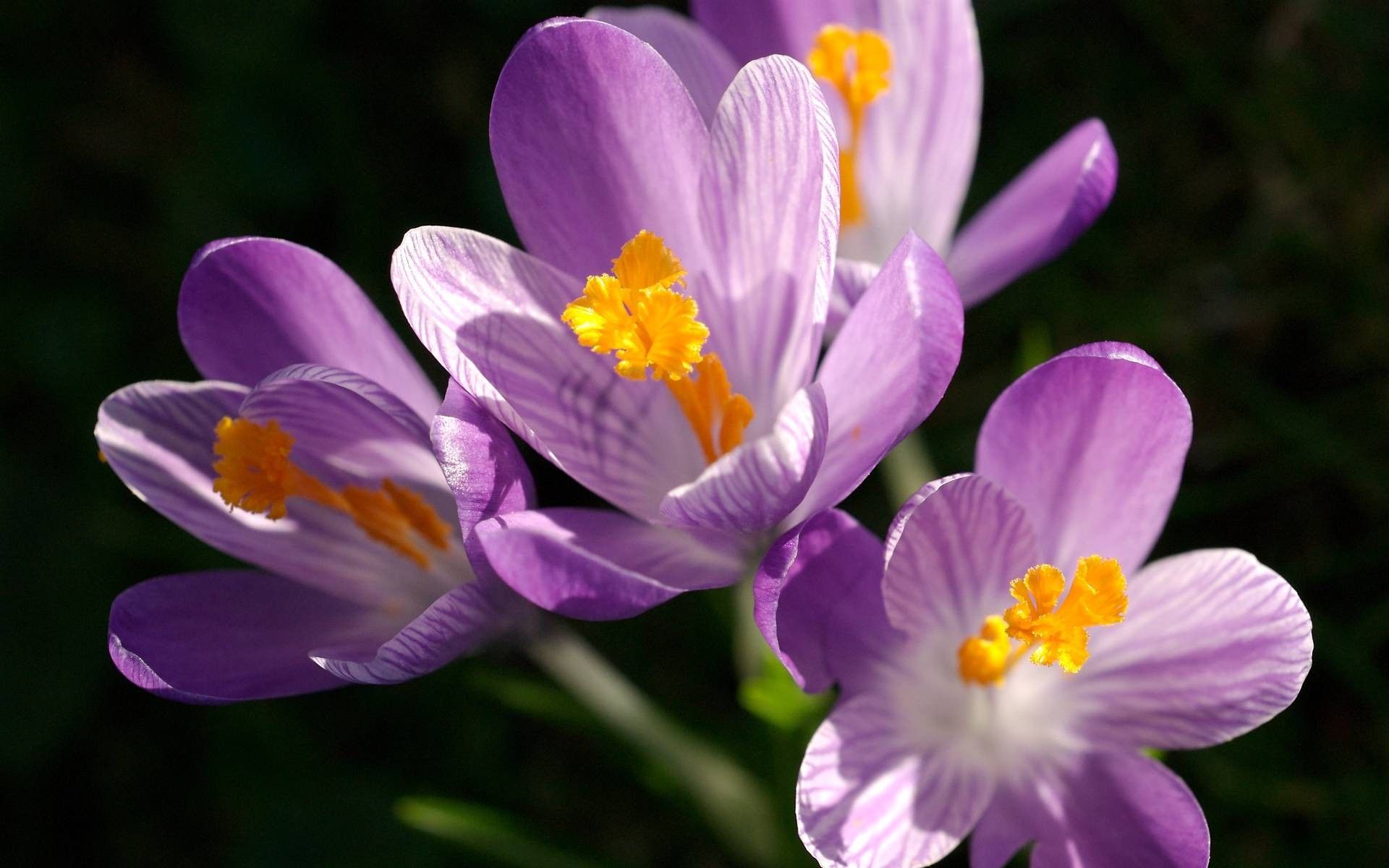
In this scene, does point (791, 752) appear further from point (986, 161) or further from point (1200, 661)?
point (986, 161)

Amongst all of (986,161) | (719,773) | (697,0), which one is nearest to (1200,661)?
(719,773)

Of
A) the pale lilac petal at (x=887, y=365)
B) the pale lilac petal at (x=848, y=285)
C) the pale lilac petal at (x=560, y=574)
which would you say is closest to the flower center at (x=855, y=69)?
the pale lilac petal at (x=848, y=285)

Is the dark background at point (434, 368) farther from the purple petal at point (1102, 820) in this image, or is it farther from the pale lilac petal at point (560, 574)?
the pale lilac petal at point (560, 574)

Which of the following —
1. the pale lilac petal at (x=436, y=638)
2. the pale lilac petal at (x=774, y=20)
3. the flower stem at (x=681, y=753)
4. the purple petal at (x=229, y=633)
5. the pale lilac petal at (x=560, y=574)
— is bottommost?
the flower stem at (x=681, y=753)

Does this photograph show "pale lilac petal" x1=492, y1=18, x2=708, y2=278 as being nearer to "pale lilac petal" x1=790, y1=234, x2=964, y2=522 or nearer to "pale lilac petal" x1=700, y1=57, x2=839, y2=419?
"pale lilac petal" x1=700, y1=57, x2=839, y2=419

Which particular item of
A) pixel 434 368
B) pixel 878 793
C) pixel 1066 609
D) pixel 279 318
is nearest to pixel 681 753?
pixel 878 793

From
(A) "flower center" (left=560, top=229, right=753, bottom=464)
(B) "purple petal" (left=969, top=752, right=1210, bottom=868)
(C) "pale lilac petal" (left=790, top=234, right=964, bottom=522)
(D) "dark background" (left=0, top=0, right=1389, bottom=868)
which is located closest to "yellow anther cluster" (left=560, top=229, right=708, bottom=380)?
(A) "flower center" (left=560, top=229, right=753, bottom=464)
